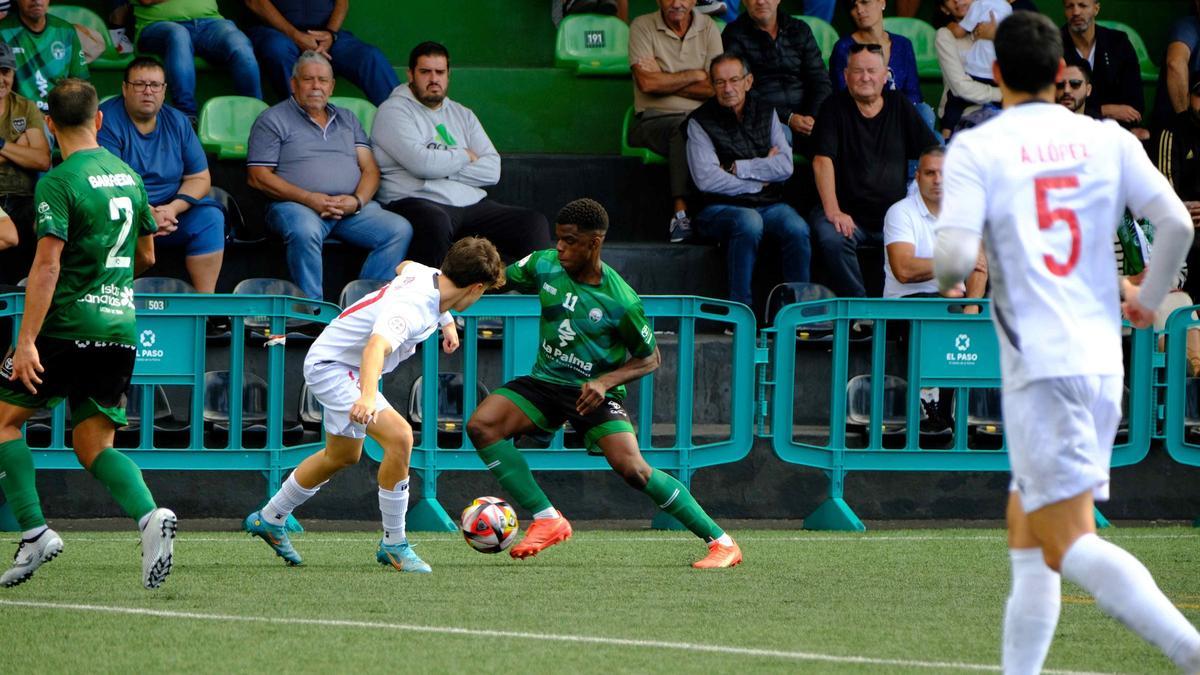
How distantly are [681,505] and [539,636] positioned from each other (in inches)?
100

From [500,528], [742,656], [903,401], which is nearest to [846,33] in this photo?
[903,401]

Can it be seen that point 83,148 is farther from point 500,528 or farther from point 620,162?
point 620,162

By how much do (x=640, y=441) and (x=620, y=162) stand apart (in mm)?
3910

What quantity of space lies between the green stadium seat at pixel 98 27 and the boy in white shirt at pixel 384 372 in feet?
20.5

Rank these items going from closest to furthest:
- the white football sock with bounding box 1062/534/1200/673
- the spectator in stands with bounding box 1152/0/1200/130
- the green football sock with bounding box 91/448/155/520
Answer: the white football sock with bounding box 1062/534/1200/673 → the green football sock with bounding box 91/448/155/520 → the spectator in stands with bounding box 1152/0/1200/130

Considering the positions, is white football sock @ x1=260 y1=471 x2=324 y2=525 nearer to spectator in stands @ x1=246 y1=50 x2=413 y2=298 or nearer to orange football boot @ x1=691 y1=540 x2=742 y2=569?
orange football boot @ x1=691 y1=540 x2=742 y2=569

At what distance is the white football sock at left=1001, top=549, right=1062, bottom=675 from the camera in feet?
14.1

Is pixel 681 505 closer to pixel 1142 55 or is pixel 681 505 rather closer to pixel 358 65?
pixel 358 65

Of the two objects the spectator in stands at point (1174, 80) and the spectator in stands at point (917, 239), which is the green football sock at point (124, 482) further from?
the spectator in stands at point (1174, 80)

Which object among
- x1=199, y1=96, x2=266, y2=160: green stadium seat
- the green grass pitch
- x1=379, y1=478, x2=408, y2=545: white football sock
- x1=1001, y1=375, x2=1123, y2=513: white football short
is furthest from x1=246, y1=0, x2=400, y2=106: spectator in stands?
x1=1001, y1=375, x2=1123, y2=513: white football short

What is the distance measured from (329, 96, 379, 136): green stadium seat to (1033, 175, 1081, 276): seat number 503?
8811mm

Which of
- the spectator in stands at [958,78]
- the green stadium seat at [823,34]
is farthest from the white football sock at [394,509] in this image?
the green stadium seat at [823,34]

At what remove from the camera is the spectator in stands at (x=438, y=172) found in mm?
11578

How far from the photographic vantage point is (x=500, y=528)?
782 centimetres
